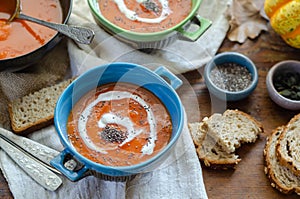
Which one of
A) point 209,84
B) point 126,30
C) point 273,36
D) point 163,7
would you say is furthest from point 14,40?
point 273,36

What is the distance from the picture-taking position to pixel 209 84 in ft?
8.80

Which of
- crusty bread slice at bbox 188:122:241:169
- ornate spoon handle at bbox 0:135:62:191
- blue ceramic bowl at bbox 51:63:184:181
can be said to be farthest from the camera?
crusty bread slice at bbox 188:122:241:169

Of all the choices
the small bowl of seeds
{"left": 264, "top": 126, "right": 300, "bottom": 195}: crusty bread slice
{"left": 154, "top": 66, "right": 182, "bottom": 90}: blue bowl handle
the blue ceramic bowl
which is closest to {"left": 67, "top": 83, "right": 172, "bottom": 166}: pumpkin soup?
the blue ceramic bowl

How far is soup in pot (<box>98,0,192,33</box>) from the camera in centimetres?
276

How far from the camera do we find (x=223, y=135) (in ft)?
8.42

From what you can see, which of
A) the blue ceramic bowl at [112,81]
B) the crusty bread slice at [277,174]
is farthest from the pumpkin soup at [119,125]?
the crusty bread slice at [277,174]

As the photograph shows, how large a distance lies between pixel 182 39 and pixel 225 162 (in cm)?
63

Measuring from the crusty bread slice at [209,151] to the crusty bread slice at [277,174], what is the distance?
134 millimetres

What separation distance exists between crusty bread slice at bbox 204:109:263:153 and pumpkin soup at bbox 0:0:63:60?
0.85 meters

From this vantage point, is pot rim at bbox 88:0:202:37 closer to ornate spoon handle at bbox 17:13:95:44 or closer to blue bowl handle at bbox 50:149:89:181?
ornate spoon handle at bbox 17:13:95:44

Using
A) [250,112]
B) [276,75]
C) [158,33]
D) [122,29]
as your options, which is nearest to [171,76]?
[158,33]

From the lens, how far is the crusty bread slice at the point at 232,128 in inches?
100

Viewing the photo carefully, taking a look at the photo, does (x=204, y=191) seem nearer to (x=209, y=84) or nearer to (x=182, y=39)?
(x=209, y=84)

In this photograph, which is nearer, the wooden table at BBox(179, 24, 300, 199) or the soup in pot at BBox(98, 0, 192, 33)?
the wooden table at BBox(179, 24, 300, 199)
